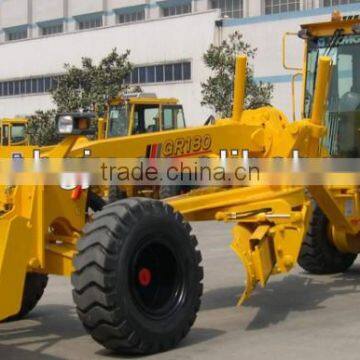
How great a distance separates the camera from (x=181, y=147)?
23.5 ft

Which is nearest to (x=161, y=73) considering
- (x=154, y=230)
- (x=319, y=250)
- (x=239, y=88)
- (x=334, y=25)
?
(x=334, y=25)

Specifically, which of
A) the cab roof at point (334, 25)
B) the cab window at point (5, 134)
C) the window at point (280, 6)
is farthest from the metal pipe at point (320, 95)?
the window at point (280, 6)

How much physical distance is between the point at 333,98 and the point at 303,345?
3.91 meters

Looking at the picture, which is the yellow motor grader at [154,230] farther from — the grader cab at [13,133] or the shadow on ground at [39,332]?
the grader cab at [13,133]

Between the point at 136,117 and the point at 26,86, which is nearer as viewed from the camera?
the point at 136,117

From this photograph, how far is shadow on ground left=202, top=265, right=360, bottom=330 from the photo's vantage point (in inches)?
293

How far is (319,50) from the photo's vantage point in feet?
30.7

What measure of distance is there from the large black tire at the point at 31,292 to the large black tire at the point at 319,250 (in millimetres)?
3676

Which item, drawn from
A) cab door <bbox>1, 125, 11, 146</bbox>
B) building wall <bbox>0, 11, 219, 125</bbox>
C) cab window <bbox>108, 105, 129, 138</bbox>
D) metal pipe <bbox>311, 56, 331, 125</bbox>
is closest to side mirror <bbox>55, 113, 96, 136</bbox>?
metal pipe <bbox>311, 56, 331, 125</bbox>

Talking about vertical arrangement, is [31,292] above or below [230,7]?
below

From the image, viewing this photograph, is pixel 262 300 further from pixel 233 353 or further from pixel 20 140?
pixel 20 140

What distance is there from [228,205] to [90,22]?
178 feet

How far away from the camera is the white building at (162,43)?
38406 mm

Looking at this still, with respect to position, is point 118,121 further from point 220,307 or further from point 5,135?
point 220,307
